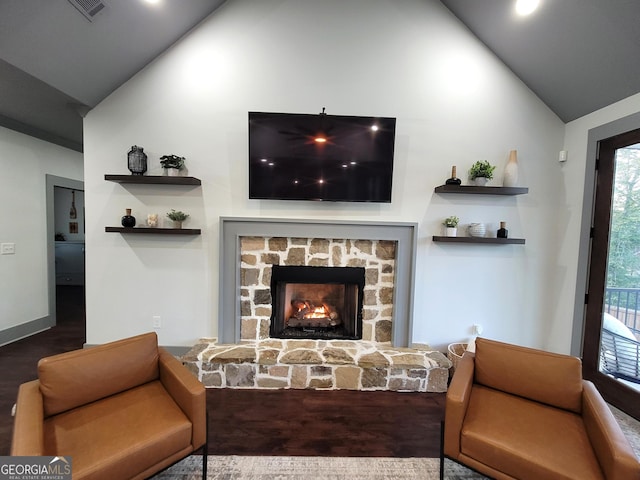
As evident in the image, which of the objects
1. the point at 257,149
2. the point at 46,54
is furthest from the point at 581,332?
the point at 46,54

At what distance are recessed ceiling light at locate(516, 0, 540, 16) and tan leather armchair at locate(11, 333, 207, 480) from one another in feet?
12.1

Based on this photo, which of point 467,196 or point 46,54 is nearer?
point 46,54

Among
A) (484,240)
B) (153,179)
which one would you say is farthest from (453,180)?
(153,179)

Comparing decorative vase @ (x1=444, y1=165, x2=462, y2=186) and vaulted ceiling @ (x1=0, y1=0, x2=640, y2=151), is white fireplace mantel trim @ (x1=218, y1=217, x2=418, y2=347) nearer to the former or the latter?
decorative vase @ (x1=444, y1=165, x2=462, y2=186)

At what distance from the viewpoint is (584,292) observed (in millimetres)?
2545

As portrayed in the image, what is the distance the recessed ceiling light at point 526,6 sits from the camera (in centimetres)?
210

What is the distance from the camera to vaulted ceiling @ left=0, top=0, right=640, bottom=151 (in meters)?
1.86

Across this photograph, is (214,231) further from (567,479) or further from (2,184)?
(567,479)

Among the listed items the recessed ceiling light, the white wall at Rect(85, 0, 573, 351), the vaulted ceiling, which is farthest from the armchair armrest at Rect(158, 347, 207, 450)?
the recessed ceiling light

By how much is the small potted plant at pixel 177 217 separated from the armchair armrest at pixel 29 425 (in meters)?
1.53

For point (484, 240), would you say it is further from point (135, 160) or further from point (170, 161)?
point (135, 160)

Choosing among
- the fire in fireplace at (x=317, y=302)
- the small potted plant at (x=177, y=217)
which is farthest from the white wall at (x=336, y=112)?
the fire in fireplace at (x=317, y=302)

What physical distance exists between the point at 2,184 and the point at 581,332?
6.47 m

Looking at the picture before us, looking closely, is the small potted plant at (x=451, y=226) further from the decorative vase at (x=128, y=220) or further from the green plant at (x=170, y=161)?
the decorative vase at (x=128, y=220)
